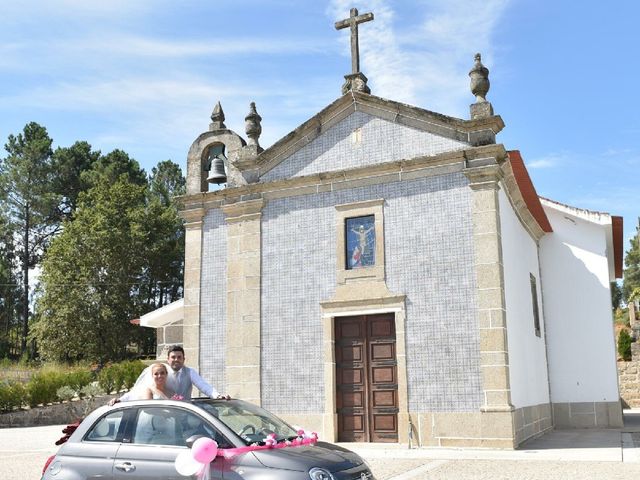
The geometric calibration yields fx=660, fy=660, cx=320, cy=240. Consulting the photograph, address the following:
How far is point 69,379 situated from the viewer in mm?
23188

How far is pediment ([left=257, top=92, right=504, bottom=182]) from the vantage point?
11844 mm

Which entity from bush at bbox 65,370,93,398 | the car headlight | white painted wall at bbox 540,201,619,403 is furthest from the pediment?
bush at bbox 65,370,93,398

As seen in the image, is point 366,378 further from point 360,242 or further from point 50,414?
point 50,414

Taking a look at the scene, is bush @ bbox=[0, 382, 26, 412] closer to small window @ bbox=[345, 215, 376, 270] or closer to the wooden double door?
the wooden double door

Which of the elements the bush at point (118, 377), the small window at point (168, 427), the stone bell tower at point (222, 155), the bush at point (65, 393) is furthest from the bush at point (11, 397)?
the small window at point (168, 427)

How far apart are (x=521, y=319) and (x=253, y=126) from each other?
6.64 metres

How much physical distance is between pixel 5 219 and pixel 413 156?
128ft

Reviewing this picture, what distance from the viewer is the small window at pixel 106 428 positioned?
574 centimetres

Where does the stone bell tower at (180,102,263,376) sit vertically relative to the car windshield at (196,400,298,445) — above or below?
above

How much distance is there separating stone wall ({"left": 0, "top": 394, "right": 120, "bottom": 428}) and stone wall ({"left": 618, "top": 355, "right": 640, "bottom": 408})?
1899 centimetres

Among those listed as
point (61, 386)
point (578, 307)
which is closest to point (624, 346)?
point (578, 307)

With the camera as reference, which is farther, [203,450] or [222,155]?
[222,155]

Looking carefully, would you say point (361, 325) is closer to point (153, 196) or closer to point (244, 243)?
point (244, 243)

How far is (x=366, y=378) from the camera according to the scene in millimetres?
11648
